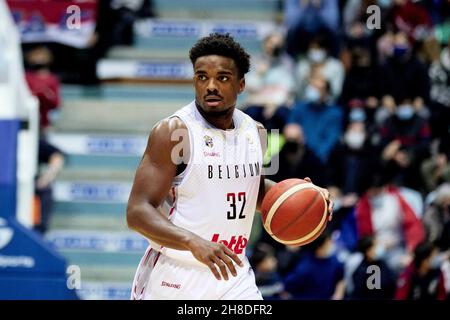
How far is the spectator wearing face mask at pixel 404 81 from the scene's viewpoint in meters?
12.2

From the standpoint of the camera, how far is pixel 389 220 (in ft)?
36.2

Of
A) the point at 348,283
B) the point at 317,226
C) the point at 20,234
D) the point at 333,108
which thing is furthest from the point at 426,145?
the point at 317,226

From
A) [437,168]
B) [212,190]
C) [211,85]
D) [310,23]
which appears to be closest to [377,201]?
[437,168]

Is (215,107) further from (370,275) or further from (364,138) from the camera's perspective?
(364,138)

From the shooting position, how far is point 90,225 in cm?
1204

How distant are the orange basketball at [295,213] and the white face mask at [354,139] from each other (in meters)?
5.51

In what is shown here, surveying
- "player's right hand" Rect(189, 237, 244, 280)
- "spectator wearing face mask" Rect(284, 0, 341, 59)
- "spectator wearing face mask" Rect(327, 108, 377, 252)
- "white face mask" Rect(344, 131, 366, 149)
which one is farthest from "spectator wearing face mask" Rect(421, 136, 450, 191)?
"player's right hand" Rect(189, 237, 244, 280)

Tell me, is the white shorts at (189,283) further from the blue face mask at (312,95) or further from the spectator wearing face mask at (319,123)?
the blue face mask at (312,95)

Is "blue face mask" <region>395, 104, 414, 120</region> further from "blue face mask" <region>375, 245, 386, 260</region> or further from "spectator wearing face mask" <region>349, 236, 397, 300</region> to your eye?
"spectator wearing face mask" <region>349, 236, 397, 300</region>

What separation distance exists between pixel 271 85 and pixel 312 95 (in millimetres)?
492

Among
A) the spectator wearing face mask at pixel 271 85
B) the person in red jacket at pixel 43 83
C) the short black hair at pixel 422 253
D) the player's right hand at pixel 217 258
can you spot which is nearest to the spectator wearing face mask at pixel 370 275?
the short black hair at pixel 422 253

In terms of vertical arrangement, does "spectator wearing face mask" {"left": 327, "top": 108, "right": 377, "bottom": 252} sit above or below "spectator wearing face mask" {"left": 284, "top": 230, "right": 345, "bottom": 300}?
above

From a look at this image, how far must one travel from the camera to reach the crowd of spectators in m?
10.2

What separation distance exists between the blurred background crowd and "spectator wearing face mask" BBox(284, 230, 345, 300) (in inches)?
0.5
